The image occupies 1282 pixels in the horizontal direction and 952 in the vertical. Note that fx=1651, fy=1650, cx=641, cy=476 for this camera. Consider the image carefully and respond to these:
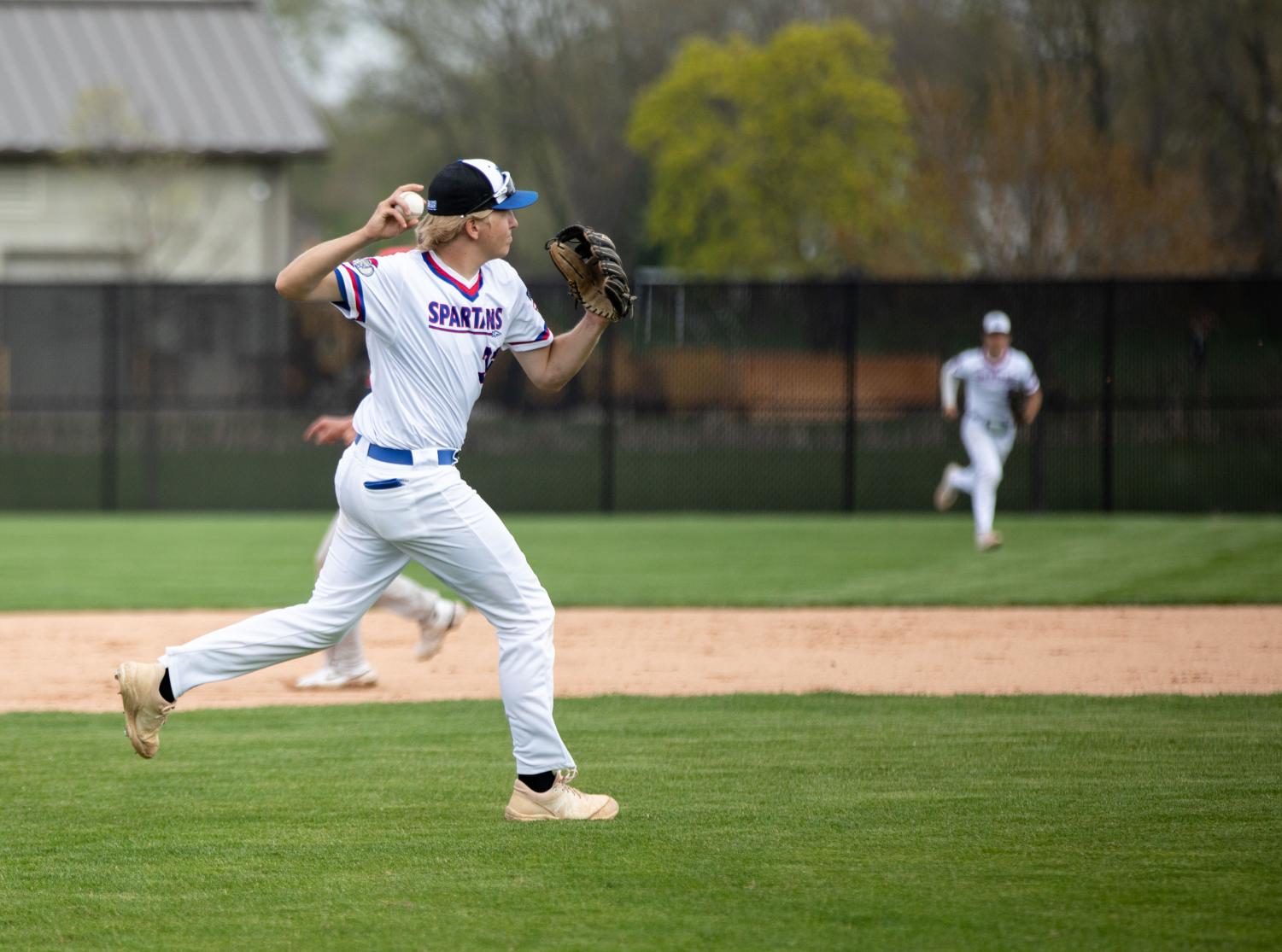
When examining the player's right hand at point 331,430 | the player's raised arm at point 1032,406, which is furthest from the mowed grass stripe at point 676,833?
the player's raised arm at point 1032,406

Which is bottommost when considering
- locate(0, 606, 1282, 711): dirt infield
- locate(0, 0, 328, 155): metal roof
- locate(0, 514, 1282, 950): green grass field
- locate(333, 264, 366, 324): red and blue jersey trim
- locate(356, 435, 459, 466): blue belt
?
locate(0, 606, 1282, 711): dirt infield

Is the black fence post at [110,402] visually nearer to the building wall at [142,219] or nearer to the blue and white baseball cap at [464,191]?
the building wall at [142,219]

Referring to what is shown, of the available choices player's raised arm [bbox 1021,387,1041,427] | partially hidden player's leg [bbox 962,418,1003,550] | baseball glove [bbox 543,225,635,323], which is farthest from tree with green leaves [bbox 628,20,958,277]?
baseball glove [bbox 543,225,635,323]

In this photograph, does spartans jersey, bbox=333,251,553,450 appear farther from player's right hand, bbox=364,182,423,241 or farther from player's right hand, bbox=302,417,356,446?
player's right hand, bbox=302,417,356,446

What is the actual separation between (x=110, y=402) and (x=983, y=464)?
12.0 metres

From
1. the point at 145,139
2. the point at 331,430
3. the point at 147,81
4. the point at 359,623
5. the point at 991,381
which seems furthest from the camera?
the point at 147,81

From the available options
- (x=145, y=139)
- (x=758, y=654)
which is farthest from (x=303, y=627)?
(x=145, y=139)

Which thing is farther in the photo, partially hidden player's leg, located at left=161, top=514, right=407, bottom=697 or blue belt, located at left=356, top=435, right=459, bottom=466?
partially hidden player's leg, located at left=161, top=514, right=407, bottom=697

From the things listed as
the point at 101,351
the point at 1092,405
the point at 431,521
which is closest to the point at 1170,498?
the point at 1092,405

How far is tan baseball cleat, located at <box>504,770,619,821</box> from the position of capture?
5465mm

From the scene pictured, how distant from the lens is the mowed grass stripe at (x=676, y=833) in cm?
429

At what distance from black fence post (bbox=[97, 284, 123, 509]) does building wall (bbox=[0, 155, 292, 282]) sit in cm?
1022

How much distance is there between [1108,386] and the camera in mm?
20875

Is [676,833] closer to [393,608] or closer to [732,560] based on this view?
[393,608]
